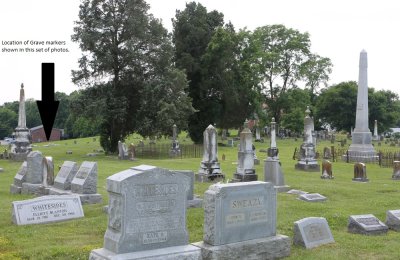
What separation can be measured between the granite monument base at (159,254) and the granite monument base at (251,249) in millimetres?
324

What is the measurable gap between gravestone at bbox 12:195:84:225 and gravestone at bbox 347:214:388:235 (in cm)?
646

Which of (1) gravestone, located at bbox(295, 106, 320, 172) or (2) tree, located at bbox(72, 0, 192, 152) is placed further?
(2) tree, located at bbox(72, 0, 192, 152)

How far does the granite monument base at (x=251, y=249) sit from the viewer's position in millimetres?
7371

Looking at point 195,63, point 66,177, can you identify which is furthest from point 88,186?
point 195,63

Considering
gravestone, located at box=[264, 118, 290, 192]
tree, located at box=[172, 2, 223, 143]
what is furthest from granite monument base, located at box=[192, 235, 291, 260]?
tree, located at box=[172, 2, 223, 143]

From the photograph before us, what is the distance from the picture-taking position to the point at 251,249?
770 centimetres

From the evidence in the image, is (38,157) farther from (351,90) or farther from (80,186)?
(351,90)

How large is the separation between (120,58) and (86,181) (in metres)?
22.4

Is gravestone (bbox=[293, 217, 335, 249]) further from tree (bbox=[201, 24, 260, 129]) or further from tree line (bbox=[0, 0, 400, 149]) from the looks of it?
tree (bbox=[201, 24, 260, 129])

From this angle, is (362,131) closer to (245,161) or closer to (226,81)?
(245,161)

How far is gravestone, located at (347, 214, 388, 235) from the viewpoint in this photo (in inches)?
383

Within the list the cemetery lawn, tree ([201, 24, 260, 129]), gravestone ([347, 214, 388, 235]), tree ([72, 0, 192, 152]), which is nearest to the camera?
the cemetery lawn

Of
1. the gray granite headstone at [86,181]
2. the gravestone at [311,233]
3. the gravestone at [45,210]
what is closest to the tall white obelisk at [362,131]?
the gray granite headstone at [86,181]

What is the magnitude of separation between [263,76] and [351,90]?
64.3ft
